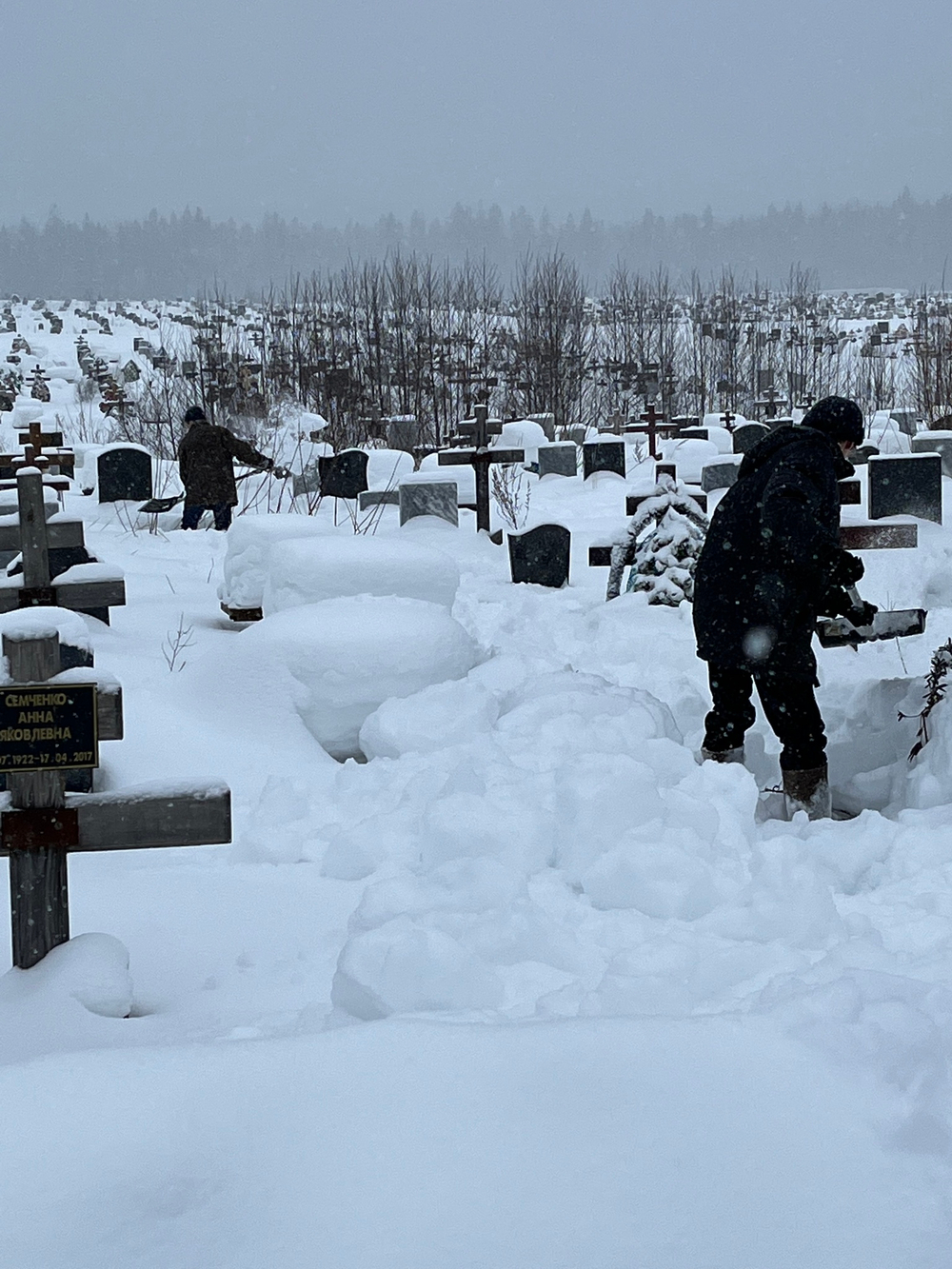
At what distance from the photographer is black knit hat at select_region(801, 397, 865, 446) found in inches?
166

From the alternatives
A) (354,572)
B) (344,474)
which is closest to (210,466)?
(344,474)

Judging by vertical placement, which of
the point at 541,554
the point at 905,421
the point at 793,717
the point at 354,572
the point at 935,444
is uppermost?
the point at 905,421

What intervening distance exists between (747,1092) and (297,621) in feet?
12.6

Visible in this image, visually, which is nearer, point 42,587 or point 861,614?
point 861,614

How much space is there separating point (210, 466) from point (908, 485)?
6.30 meters

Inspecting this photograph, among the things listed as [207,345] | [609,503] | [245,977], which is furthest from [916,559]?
[207,345]

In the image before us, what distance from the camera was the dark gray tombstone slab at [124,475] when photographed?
1334 centimetres

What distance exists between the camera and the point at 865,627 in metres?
4.52

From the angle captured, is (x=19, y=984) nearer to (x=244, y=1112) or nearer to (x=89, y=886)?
(x=89, y=886)

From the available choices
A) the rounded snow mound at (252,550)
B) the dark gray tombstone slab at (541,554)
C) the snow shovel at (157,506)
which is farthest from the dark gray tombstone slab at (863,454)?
the rounded snow mound at (252,550)

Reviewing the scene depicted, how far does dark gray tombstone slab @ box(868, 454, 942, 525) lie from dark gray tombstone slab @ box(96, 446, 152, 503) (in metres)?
7.68

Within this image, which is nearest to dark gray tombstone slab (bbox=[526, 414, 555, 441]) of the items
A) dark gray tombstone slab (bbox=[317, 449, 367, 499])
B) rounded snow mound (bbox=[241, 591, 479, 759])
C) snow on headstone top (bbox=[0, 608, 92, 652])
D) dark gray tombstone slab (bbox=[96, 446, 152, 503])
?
dark gray tombstone slab (bbox=[317, 449, 367, 499])

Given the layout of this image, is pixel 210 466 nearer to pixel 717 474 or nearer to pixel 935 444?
pixel 717 474

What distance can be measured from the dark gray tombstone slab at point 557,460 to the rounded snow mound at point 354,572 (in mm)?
9383
